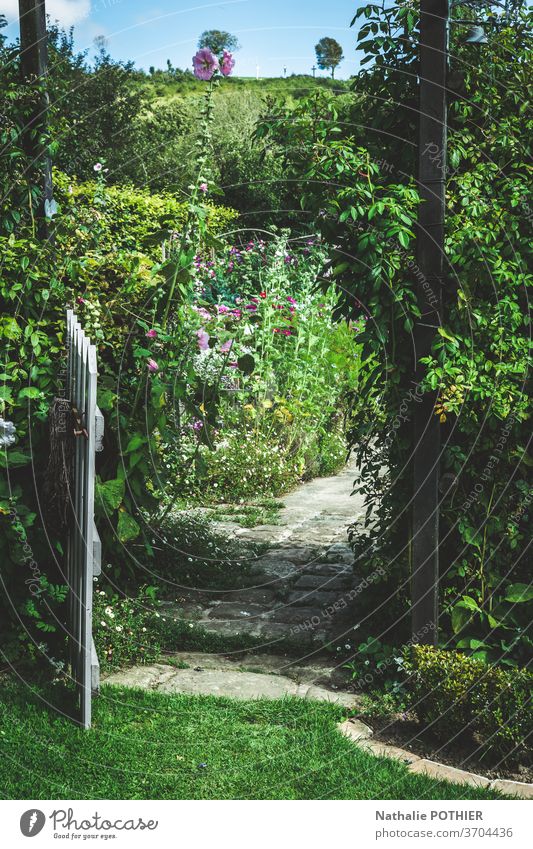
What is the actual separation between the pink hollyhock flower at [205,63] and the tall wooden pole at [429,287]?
1.33 meters

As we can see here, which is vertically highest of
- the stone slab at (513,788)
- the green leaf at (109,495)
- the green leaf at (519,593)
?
the green leaf at (109,495)

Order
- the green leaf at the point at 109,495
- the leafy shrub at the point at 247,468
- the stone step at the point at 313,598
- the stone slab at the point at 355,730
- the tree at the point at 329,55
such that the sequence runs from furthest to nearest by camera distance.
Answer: the leafy shrub at the point at 247,468, the stone step at the point at 313,598, the tree at the point at 329,55, the green leaf at the point at 109,495, the stone slab at the point at 355,730

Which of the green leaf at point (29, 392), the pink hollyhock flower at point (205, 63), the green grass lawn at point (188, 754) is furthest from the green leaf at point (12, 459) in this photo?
the pink hollyhock flower at point (205, 63)

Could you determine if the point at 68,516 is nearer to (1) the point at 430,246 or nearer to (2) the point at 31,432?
(2) the point at 31,432

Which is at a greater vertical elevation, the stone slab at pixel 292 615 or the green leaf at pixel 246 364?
the green leaf at pixel 246 364

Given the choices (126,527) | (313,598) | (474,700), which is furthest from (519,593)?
(126,527)

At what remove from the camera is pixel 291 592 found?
5383 mm

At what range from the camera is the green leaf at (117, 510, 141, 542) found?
440 cm

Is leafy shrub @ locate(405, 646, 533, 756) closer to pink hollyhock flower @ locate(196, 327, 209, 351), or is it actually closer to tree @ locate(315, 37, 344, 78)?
pink hollyhock flower @ locate(196, 327, 209, 351)

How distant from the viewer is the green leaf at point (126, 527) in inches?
173

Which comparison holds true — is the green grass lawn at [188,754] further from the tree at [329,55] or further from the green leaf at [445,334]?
the tree at [329,55]

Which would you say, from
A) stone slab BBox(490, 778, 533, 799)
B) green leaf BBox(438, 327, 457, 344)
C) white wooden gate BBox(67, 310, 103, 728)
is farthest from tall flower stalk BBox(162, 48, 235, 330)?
stone slab BBox(490, 778, 533, 799)

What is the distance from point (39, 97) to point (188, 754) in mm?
3539
